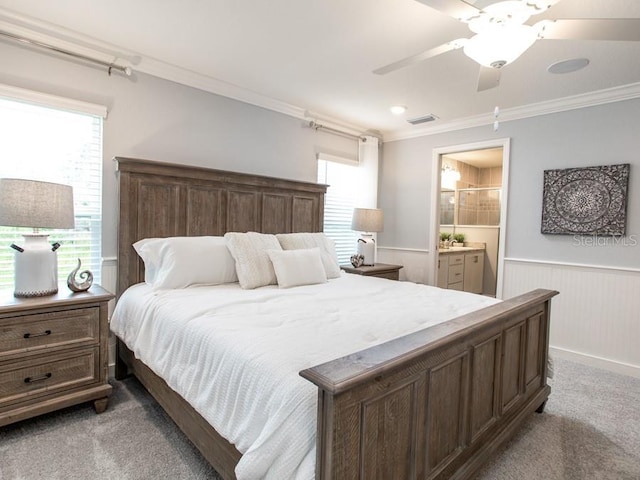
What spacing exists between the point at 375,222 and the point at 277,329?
8.95 feet

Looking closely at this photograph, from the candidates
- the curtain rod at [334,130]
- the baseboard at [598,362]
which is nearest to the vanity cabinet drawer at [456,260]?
the baseboard at [598,362]

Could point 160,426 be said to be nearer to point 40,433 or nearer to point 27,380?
point 40,433

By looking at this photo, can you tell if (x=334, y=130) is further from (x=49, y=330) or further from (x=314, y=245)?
(x=49, y=330)

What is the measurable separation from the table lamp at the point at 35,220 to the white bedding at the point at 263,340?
52 cm

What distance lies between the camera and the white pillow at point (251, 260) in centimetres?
260

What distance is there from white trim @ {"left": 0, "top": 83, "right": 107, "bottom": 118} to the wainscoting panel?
4.14 metres

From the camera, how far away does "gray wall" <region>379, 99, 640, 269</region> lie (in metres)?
3.09

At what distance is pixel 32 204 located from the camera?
2014 mm

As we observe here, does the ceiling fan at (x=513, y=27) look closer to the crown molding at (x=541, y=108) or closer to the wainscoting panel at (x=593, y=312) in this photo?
the crown molding at (x=541, y=108)

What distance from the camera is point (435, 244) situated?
14.5 ft

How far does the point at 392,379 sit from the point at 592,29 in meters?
1.69

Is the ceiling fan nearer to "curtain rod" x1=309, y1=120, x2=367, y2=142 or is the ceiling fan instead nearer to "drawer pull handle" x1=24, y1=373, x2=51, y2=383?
"curtain rod" x1=309, y1=120, x2=367, y2=142

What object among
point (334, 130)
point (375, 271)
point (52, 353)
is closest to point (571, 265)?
Answer: point (375, 271)

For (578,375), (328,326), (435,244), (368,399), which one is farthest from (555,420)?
(435,244)
